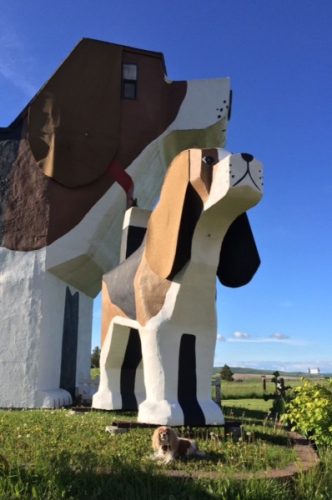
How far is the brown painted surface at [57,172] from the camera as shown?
10.4m

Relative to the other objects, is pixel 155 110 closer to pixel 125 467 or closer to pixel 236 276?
pixel 236 276

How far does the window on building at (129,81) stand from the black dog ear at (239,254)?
627 cm

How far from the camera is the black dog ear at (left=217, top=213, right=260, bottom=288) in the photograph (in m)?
5.97

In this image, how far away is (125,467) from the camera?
13.2 feet

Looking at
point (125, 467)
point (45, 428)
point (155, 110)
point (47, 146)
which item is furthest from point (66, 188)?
point (125, 467)

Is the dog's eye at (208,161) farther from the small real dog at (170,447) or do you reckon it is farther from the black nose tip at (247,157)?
the small real dog at (170,447)

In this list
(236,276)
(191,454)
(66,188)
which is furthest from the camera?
(66,188)

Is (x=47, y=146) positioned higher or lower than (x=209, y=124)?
lower

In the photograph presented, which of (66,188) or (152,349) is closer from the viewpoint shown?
(152,349)

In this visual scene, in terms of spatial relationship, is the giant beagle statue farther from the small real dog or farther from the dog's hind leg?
the small real dog

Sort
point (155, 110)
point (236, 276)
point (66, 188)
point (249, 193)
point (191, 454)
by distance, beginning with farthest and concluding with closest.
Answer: point (155, 110), point (66, 188), point (236, 276), point (249, 193), point (191, 454)

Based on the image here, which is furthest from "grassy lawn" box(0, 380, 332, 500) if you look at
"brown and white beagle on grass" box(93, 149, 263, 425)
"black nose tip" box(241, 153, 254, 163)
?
"black nose tip" box(241, 153, 254, 163)

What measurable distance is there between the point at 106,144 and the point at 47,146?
47.3 inches

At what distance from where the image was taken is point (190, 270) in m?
5.61
